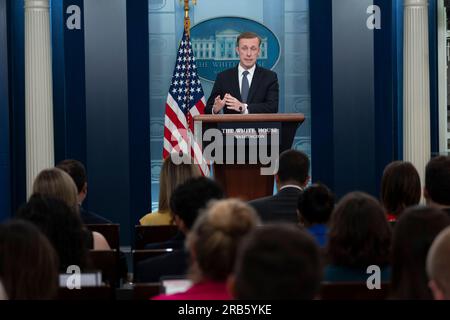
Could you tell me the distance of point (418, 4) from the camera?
376 inches

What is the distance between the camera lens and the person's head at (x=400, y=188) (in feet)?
15.7

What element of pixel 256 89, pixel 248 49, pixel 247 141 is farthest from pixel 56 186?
pixel 248 49

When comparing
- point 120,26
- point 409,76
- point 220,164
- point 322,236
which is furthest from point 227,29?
point 322,236

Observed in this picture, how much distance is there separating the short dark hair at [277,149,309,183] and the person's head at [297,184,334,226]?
896 millimetres

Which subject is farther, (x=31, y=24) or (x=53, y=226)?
(x=31, y=24)

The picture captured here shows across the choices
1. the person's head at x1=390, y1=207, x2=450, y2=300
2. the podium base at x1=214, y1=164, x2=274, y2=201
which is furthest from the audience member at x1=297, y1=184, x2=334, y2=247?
the podium base at x1=214, y1=164, x2=274, y2=201

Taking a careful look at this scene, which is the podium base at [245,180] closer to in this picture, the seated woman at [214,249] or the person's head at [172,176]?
the person's head at [172,176]

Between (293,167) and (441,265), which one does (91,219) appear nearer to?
(293,167)

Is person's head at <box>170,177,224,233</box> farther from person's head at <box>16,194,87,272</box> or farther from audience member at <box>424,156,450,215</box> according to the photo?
audience member at <box>424,156,450,215</box>

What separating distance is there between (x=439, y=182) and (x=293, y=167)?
3.16ft

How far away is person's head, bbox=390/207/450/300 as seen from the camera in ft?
8.74

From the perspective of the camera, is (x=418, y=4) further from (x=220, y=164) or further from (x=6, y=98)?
(x=6, y=98)
